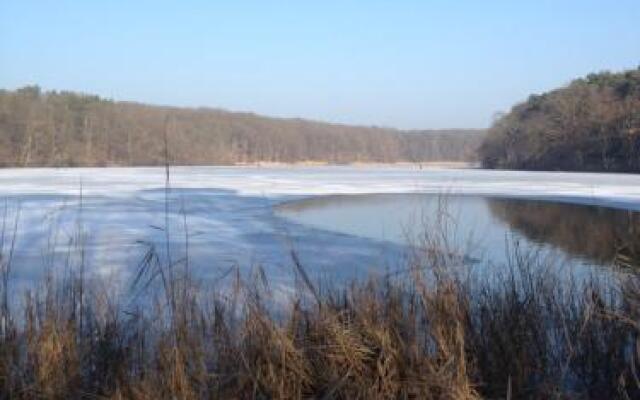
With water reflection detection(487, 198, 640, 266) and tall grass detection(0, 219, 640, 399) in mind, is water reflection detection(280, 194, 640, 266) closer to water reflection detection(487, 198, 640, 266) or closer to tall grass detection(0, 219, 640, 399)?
water reflection detection(487, 198, 640, 266)

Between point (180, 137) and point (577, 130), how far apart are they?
4064 cm

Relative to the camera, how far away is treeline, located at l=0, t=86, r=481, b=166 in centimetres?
5944

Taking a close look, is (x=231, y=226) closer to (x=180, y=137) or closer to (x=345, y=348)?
(x=345, y=348)

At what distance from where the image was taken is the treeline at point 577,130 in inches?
1640

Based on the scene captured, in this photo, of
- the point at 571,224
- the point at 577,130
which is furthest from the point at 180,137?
the point at 571,224

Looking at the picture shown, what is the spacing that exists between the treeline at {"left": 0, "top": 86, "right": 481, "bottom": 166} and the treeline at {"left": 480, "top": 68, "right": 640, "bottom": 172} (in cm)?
699

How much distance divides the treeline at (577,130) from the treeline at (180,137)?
699 centimetres

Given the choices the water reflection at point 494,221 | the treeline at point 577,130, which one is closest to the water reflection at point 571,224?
the water reflection at point 494,221

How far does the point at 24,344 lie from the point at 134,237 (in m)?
5.11

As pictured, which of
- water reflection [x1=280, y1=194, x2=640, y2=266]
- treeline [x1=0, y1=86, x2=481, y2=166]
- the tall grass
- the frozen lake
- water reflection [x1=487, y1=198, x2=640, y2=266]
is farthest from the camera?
treeline [x1=0, y1=86, x2=481, y2=166]

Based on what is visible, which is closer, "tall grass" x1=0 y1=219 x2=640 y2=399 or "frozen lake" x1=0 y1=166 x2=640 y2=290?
"tall grass" x1=0 y1=219 x2=640 y2=399

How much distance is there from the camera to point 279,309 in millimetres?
4430

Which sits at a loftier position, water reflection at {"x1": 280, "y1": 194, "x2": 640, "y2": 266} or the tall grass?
the tall grass

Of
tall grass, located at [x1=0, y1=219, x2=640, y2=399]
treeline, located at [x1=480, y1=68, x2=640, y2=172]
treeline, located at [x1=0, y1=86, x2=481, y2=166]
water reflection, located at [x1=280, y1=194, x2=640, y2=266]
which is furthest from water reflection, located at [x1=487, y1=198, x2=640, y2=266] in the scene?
treeline, located at [x1=480, y1=68, x2=640, y2=172]
